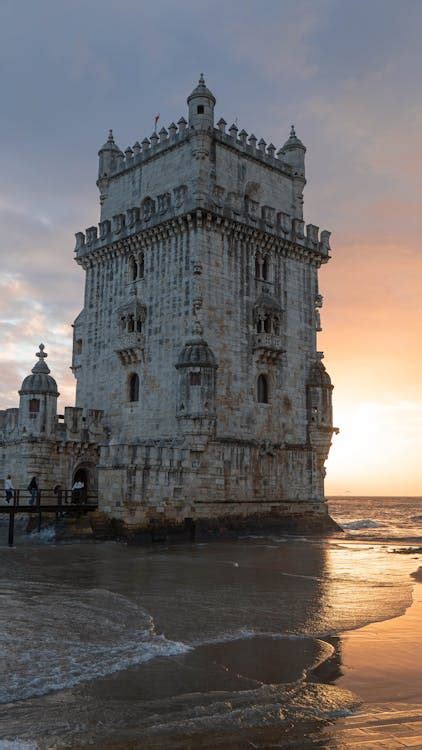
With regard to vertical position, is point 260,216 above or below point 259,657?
above

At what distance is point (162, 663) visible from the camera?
9656mm

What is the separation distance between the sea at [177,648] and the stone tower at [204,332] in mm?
8371

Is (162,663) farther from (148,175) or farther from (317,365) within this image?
(148,175)

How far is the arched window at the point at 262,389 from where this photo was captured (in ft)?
109

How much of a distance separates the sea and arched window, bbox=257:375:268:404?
12739mm

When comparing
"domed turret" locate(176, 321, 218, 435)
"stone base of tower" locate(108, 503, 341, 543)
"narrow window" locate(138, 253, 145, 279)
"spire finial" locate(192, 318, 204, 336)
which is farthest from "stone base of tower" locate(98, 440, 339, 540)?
"narrow window" locate(138, 253, 145, 279)

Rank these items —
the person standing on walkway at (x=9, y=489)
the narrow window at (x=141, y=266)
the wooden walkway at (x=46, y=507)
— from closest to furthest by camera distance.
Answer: the wooden walkway at (x=46, y=507) → the person standing on walkway at (x=9, y=489) → the narrow window at (x=141, y=266)

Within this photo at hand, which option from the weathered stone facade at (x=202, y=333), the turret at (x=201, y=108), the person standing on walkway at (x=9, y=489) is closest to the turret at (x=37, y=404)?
the weathered stone facade at (x=202, y=333)

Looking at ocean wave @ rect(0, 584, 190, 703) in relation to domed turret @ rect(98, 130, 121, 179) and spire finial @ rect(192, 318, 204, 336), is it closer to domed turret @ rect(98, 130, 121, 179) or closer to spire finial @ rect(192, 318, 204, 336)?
spire finial @ rect(192, 318, 204, 336)

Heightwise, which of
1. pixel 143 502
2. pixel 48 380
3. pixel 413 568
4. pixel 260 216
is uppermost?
pixel 260 216

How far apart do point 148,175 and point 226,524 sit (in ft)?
60.6

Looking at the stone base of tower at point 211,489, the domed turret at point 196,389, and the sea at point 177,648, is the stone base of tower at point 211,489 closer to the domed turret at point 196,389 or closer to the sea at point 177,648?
the domed turret at point 196,389

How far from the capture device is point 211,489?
2970 centimetres

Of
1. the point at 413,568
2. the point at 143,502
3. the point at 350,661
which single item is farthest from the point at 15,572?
the point at 413,568
